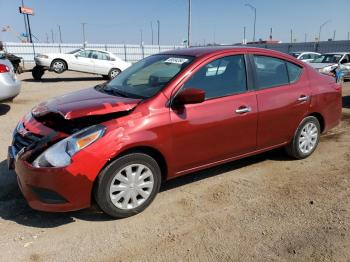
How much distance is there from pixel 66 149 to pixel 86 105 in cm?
60

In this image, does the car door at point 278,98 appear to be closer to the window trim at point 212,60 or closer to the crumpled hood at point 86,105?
the window trim at point 212,60

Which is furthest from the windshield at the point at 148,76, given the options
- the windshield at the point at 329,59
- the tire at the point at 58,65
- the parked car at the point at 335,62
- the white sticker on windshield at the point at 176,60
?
the windshield at the point at 329,59

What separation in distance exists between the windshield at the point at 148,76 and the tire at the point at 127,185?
0.75 m

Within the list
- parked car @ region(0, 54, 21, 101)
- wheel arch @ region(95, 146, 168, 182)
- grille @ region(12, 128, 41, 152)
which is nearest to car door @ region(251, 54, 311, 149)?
wheel arch @ region(95, 146, 168, 182)

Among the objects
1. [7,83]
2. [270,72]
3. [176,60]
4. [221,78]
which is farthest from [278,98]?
[7,83]

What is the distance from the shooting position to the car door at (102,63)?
57.9 ft

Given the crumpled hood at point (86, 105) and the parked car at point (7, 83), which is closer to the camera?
the crumpled hood at point (86, 105)

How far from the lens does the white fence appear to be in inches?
1163

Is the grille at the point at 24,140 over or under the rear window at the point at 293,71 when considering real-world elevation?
under

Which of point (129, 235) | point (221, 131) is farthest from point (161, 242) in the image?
point (221, 131)

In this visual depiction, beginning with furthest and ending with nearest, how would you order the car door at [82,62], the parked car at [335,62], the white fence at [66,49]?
the white fence at [66,49], the car door at [82,62], the parked car at [335,62]

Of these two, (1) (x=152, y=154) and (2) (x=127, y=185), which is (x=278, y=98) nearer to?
(1) (x=152, y=154)

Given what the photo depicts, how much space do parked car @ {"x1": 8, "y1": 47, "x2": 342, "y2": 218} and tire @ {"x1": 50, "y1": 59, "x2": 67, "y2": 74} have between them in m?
13.0

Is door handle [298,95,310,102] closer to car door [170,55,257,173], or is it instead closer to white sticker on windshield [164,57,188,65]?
car door [170,55,257,173]
